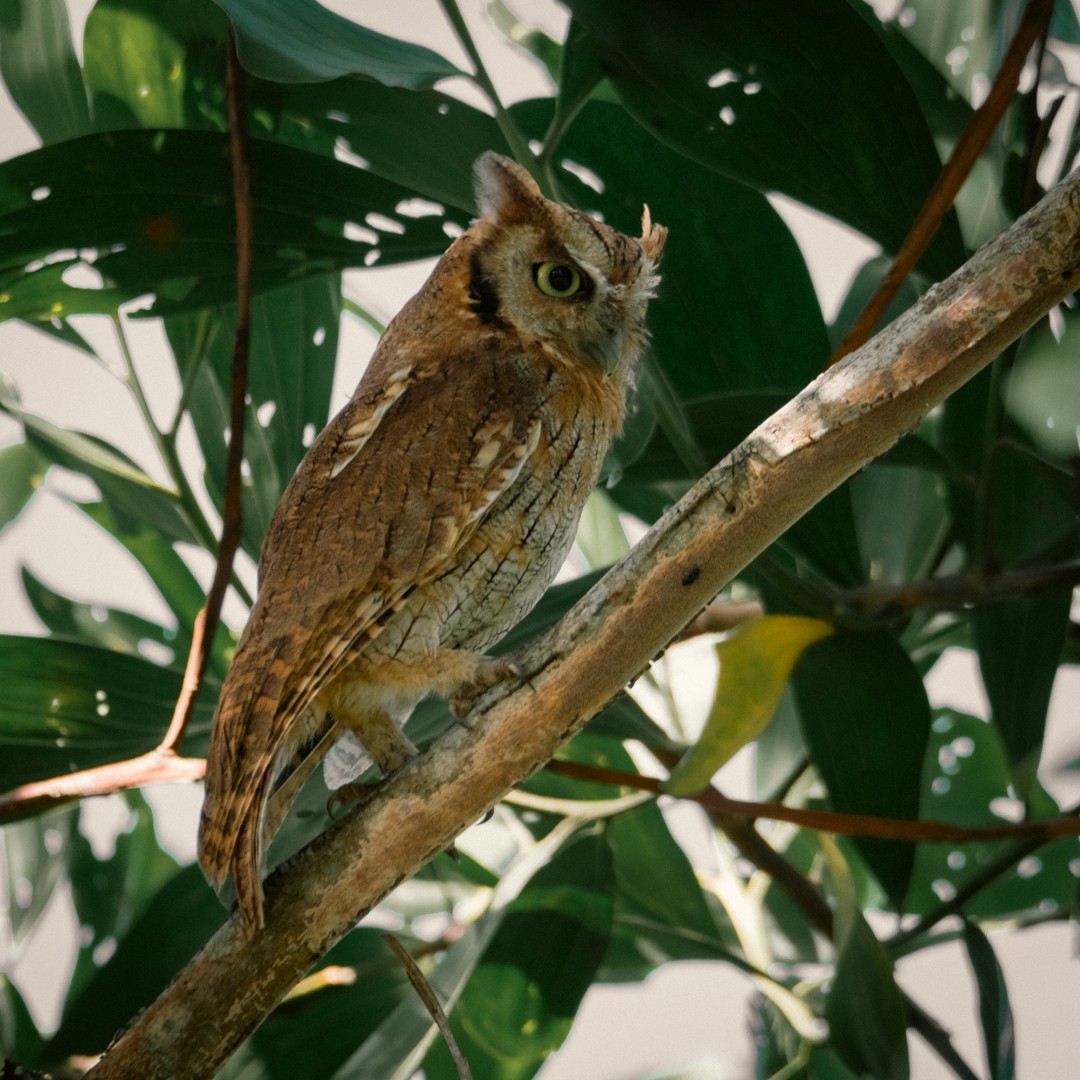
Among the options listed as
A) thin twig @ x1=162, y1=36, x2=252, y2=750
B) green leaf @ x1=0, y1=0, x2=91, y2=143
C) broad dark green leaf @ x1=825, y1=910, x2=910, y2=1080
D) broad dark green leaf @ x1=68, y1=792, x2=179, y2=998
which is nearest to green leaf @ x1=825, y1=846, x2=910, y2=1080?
broad dark green leaf @ x1=825, y1=910, x2=910, y2=1080

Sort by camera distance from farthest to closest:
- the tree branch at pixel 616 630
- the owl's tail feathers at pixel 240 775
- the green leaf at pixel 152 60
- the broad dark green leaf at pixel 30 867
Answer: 1. the broad dark green leaf at pixel 30 867
2. the green leaf at pixel 152 60
3. the owl's tail feathers at pixel 240 775
4. the tree branch at pixel 616 630

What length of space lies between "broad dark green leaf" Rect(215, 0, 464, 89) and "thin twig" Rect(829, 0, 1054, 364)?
0.49 m

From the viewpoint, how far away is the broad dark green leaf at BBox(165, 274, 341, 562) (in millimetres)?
1771

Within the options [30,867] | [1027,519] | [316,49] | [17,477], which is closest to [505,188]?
[316,49]

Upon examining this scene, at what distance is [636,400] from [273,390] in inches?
24.0

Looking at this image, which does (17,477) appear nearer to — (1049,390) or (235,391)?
(235,391)

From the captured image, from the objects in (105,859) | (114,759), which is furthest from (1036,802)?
(105,859)

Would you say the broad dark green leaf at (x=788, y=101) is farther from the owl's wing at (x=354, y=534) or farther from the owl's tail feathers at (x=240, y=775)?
the owl's tail feathers at (x=240, y=775)

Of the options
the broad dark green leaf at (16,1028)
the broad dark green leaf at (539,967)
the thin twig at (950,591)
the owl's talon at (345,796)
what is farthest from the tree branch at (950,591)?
the broad dark green leaf at (16,1028)

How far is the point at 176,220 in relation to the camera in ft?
4.82

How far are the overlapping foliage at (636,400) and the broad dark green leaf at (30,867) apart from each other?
0.48ft

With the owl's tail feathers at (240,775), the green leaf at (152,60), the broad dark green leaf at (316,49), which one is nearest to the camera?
the owl's tail feathers at (240,775)

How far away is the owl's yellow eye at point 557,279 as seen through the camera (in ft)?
4.35

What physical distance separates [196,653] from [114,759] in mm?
309
